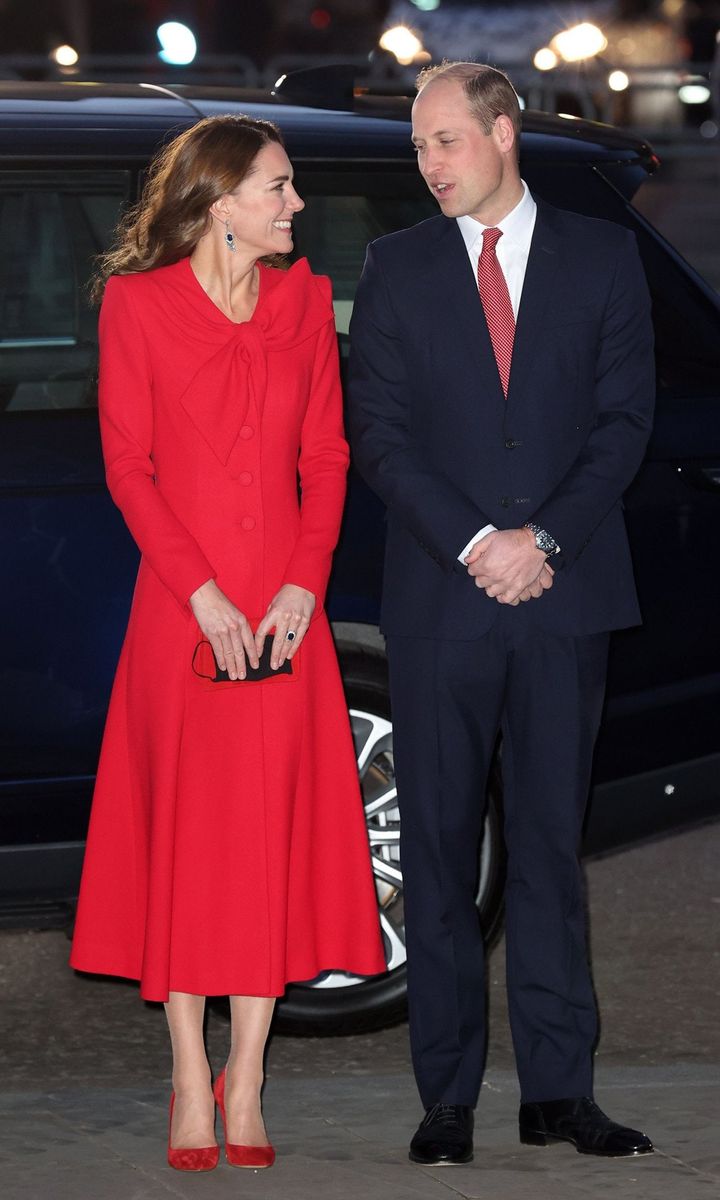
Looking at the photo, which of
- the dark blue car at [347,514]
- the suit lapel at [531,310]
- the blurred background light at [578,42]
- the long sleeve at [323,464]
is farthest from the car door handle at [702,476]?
the blurred background light at [578,42]

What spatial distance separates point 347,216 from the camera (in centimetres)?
487

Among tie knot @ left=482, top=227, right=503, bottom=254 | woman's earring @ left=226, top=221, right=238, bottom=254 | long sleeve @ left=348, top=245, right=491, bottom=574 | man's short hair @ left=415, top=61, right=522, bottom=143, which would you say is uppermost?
man's short hair @ left=415, top=61, right=522, bottom=143

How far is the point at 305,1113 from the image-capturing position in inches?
167

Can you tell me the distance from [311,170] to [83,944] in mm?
1885

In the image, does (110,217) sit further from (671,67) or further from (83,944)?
(671,67)

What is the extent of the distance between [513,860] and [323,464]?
86 cm

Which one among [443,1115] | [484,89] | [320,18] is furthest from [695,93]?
[320,18]

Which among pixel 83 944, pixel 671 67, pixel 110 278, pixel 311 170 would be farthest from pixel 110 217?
pixel 671 67

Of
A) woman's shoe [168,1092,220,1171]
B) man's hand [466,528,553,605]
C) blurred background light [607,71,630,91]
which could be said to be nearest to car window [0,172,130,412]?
man's hand [466,528,553,605]

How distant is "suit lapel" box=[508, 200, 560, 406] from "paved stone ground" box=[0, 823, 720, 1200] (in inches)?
56.9

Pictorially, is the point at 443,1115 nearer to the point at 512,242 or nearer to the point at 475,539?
the point at 475,539

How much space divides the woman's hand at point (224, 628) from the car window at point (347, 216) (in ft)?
3.77

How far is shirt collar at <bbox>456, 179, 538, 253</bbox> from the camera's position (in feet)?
13.2

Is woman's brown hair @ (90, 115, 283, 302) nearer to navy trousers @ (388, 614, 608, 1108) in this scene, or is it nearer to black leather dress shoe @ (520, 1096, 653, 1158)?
navy trousers @ (388, 614, 608, 1108)
